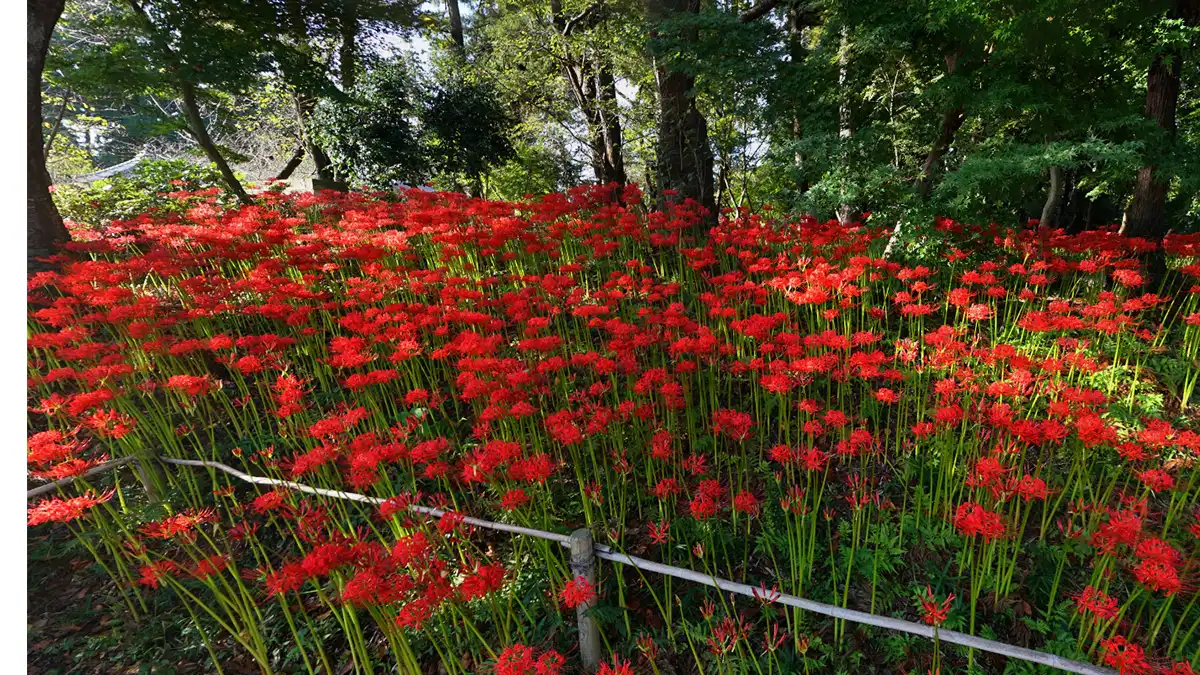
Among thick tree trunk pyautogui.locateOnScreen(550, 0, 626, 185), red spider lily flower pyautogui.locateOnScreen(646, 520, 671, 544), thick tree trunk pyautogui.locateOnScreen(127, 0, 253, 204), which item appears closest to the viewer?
red spider lily flower pyautogui.locateOnScreen(646, 520, 671, 544)

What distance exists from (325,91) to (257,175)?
8198mm

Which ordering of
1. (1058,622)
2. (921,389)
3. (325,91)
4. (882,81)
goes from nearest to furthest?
(1058,622)
(921,389)
(882,81)
(325,91)

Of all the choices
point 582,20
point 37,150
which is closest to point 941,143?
point 37,150

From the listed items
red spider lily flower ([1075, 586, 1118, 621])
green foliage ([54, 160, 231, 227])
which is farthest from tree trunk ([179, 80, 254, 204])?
red spider lily flower ([1075, 586, 1118, 621])

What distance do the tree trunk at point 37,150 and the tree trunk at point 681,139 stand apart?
177 inches

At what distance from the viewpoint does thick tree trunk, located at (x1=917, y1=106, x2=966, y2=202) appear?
12.1ft

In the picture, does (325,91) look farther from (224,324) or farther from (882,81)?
(882,81)

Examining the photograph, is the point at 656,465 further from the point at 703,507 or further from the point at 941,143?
the point at 941,143

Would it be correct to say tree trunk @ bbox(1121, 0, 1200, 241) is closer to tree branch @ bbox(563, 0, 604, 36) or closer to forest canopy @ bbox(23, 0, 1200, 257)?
forest canopy @ bbox(23, 0, 1200, 257)

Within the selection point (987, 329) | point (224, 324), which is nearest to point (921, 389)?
point (987, 329)

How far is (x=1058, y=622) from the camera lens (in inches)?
67.7

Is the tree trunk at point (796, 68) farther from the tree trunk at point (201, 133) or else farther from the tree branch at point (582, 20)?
the tree trunk at point (201, 133)

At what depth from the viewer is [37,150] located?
123 inches

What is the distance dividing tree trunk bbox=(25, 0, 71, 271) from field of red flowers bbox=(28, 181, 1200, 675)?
1.02ft
